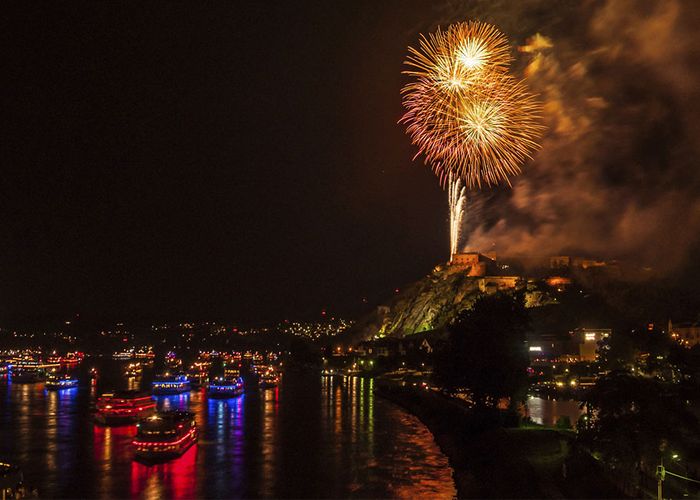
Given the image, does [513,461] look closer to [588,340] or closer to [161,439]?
[161,439]

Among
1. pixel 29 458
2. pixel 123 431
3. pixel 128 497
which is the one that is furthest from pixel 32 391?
pixel 128 497

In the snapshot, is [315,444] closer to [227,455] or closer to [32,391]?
[227,455]

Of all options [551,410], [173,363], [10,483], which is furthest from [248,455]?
[173,363]

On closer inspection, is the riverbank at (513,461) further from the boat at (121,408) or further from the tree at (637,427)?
the boat at (121,408)

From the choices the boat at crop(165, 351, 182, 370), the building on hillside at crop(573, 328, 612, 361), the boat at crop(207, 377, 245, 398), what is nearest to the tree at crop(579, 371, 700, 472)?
the boat at crop(207, 377, 245, 398)

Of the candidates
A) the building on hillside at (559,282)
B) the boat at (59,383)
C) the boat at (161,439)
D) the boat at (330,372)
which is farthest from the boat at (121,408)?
the building on hillside at (559,282)
